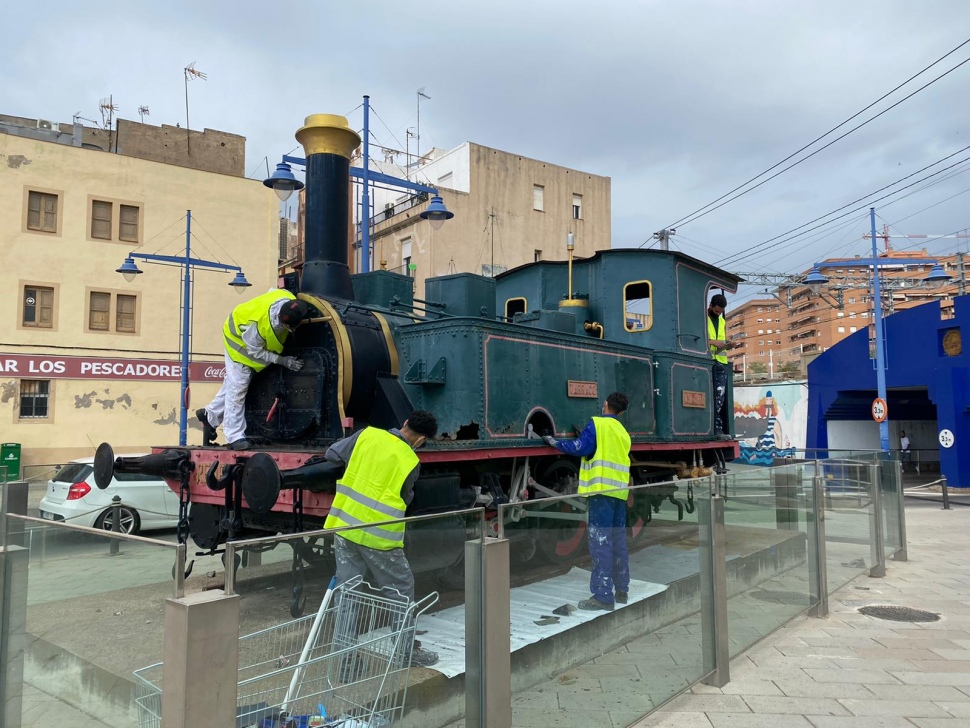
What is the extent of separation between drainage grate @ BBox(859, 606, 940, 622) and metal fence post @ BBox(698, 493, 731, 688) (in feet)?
8.48

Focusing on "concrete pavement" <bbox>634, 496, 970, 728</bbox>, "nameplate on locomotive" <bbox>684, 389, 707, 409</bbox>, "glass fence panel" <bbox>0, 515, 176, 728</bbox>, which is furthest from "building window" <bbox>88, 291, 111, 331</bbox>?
"concrete pavement" <bbox>634, 496, 970, 728</bbox>

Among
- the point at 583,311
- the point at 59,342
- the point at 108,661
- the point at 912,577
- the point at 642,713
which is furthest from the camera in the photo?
the point at 59,342

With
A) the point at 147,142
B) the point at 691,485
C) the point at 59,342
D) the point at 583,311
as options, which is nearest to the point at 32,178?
the point at 59,342

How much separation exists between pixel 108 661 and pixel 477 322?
395 cm

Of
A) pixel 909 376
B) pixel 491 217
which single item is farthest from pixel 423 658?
pixel 491 217

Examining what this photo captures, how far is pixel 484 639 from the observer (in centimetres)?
305

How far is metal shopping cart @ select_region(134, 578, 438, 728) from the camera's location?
8.31ft

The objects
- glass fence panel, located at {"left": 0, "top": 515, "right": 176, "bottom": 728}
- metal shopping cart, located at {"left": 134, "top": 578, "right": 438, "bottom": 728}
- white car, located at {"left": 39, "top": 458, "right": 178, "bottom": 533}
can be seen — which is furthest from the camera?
white car, located at {"left": 39, "top": 458, "right": 178, "bottom": 533}

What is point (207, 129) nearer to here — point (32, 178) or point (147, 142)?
point (147, 142)

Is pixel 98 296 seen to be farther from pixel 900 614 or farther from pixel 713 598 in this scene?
pixel 900 614

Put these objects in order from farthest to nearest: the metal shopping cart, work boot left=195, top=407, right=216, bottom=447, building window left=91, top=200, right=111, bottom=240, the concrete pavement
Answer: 1. building window left=91, top=200, right=111, bottom=240
2. work boot left=195, top=407, right=216, bottom=447
3. the concrete pavement
4. the metal shopping cart

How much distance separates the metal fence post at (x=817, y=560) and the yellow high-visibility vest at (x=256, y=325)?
4.84 m

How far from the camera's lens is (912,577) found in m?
8.16

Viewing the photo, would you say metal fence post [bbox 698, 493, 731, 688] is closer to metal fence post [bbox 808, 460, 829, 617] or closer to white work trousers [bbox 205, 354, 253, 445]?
metal fence post [bbox 808, 460, 829, 617]
